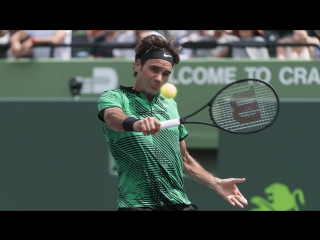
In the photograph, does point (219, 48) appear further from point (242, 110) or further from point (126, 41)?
point (242, 110)

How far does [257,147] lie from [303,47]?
1.67 metres

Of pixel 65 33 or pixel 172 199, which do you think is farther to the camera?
pixel 65 33

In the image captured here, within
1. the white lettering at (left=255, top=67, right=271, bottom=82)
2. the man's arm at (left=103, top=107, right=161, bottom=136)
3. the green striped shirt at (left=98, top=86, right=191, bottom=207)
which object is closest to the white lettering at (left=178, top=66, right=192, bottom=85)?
the white lettering at (left=255, top=67, right=271, bottom=82)

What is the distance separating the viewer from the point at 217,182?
4582 mm

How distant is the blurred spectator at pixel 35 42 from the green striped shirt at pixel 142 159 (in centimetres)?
411

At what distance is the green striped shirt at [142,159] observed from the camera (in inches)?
167

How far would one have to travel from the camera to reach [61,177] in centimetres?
729

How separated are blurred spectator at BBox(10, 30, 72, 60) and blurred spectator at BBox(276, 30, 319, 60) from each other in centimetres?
261

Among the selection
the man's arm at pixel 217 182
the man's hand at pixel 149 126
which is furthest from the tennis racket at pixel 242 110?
the man's hand at pixel 149 126

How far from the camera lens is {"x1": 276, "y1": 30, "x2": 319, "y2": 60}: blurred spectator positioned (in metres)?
8.18

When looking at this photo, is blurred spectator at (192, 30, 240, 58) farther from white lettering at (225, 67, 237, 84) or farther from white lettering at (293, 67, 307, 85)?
white lettering at (293, 67, 307, 85)
